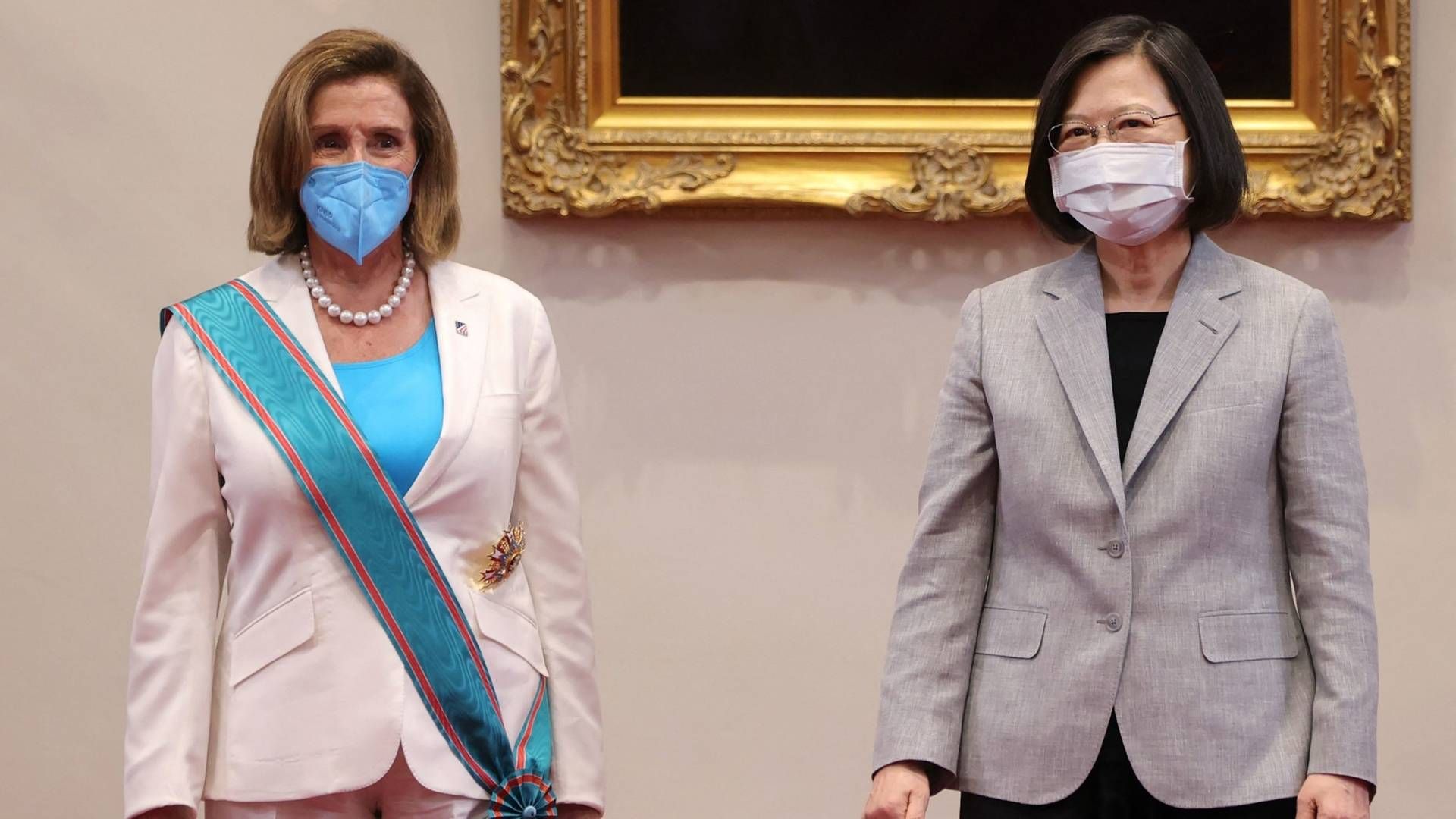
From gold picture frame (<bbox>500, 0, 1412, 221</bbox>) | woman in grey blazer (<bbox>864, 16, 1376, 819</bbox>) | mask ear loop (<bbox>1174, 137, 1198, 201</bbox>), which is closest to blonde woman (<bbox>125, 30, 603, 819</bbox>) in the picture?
woman in grey blazer (<bbox>864, 16, 1376, 819</bbox>)

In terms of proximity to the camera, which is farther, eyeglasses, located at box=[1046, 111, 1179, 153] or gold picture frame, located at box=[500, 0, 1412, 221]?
gold picture frame, located at box=[500, 0, 1412, 221]

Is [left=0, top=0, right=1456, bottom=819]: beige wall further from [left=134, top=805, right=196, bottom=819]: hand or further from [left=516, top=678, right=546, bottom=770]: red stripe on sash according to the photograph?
[left=134, top=805, right=196, bottom=819]: hand

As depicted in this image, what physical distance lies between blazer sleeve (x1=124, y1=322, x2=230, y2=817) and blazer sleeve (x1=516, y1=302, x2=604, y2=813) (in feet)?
1.22

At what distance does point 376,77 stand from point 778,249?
1236 mm

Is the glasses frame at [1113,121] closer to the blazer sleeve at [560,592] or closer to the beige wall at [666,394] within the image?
the blazer sleeve at [560,592]

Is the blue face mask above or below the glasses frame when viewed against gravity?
below

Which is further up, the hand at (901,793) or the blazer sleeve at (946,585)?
the blazer sleeve at (946,585)

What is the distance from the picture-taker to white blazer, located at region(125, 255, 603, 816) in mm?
2020

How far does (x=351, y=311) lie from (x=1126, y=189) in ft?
3.15

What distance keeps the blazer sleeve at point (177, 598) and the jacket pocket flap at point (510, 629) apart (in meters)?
0.32

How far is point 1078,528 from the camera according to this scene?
2031mm

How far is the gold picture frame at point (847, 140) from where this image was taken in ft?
10.8

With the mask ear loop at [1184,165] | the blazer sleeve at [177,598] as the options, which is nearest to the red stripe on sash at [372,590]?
the blazer sleeve at [177,598]

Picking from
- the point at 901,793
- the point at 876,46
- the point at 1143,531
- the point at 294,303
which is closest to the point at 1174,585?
the point at 1143,531
